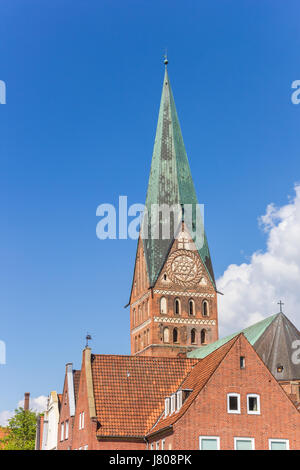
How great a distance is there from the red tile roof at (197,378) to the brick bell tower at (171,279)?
41351mm

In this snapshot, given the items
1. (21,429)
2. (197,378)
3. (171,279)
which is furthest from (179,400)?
(171,279)

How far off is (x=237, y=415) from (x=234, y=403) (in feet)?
2.11

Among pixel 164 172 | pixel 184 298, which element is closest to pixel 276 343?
pixel 184 298

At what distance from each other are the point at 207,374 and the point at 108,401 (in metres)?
6.30

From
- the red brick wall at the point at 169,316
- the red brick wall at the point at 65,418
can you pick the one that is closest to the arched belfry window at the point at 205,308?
the red brick wall at the point at 169,316

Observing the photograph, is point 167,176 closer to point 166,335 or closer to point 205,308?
point 205,308

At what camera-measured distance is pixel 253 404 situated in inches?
1551

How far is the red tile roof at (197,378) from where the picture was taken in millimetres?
39031

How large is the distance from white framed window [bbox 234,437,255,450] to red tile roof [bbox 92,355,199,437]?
19.0 ft

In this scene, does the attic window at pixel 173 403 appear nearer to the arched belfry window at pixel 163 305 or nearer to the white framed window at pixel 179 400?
the white framed window at pixel 179 400

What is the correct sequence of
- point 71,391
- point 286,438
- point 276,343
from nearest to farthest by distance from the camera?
point 286,438 → point 71,391 → point 276,343

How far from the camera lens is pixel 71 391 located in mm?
50938

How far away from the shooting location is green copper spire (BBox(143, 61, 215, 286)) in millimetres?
91000
